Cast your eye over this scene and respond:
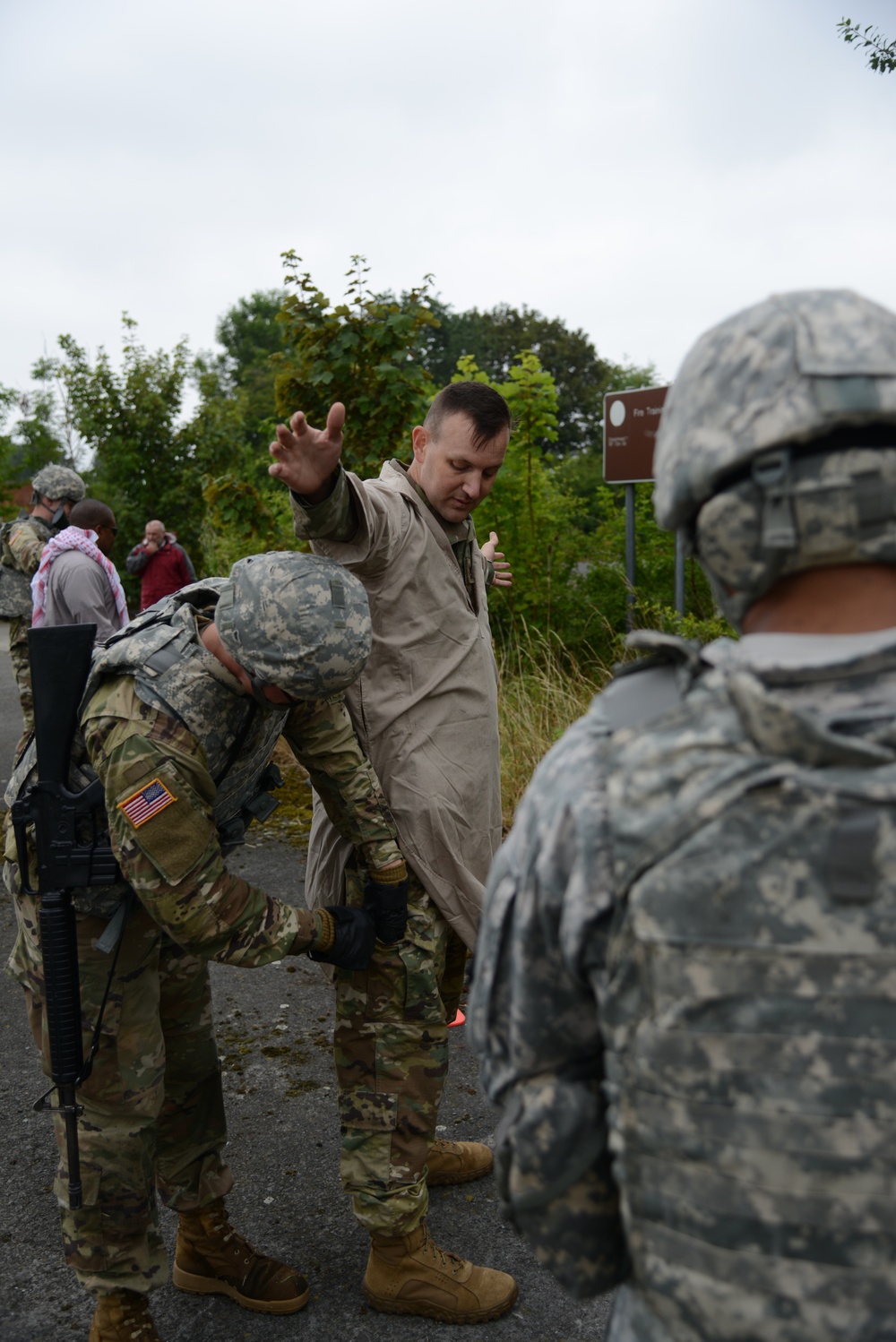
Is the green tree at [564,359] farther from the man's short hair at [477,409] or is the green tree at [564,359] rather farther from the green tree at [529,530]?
the man's short hair at [477,409]

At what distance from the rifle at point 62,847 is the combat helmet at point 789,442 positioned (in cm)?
162

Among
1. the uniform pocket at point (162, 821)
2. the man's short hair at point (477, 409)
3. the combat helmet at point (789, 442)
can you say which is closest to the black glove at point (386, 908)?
the uniform pocket at point (162, 821)

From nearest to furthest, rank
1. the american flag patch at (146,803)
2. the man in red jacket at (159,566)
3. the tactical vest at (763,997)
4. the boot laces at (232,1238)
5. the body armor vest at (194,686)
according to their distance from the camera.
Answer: the tactical vest at (763,997)
the american flag patch at (146,803)
the body armor vest at (194,686)
the boot laces at (232,1238)
the man in red jacket at (159,566)

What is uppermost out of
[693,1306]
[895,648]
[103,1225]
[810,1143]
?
[895,648]

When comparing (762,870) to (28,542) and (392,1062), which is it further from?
(28,542)

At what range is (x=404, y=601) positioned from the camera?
8.84ft

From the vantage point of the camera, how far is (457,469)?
2801mm

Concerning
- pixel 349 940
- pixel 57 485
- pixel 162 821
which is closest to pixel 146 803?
pixel 162 821

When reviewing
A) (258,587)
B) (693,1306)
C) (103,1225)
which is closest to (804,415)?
(693,1306)

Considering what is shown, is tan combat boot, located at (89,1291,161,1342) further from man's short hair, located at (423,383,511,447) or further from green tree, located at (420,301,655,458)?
green tree, located at (420,301,655,458)

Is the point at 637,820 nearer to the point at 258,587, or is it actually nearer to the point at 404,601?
the point at 258,587

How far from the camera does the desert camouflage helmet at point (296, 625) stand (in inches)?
85.4

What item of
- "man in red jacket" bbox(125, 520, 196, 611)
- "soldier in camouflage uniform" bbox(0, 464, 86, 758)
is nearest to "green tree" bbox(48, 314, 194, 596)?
Answer: "man in red jacket" bbox(125, 520, 196, 611)

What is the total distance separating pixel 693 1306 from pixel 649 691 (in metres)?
0.62
